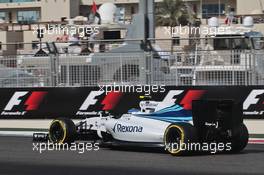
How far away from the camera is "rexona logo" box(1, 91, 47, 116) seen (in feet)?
68.5

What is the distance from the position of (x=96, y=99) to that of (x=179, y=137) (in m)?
8.00

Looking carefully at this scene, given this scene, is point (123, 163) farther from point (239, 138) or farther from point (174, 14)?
point (174, 14)

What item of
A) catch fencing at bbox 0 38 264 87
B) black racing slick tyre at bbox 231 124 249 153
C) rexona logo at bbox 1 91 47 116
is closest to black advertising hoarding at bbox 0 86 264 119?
rexona logo at bbox 1 91 47 116

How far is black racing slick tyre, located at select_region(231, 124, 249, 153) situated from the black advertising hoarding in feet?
16.5

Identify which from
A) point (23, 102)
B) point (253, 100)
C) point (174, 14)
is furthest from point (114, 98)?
point (174, 14)

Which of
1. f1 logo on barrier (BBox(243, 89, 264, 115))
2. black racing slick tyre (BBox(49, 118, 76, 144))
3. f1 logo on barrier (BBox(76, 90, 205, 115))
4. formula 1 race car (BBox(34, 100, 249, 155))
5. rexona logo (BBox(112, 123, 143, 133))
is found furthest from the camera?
f1 logo on barrier (BBox(76, 90, 205, 115))

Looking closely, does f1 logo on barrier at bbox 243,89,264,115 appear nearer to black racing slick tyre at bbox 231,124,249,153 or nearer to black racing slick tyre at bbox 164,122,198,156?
black racing slick tyre at bbox 231,124,249,153

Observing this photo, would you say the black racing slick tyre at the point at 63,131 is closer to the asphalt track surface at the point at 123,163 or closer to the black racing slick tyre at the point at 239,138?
the asphalt track surface at the point at 123,163

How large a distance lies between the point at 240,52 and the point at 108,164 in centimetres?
815

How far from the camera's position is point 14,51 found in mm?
22094

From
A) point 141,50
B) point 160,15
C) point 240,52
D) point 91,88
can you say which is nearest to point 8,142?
point 91,88

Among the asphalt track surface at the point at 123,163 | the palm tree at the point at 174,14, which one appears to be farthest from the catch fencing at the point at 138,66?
the palm tree at the point at 174,14

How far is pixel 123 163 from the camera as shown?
1171 centimetres

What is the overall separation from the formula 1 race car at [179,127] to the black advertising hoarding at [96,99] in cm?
456
